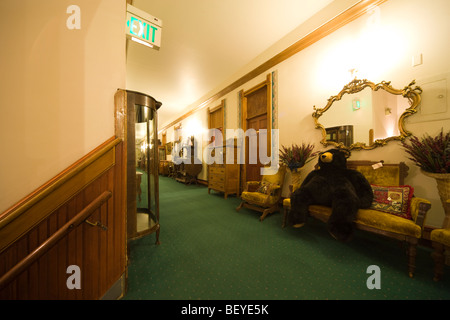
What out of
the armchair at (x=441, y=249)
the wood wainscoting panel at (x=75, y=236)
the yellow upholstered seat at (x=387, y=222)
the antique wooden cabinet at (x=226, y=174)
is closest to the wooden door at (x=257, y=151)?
the antique wooden cabinet at (x=226, y=174)

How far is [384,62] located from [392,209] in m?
2.11

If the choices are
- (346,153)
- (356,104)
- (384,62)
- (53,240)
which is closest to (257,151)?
(346,153)

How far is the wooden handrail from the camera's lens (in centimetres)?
89

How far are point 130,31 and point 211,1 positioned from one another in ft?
5.54

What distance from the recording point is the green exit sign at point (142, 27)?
2.10 m

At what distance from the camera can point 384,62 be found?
2.40 m

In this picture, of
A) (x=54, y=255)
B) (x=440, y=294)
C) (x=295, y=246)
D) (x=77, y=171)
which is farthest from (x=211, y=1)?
(x=440, y=294)

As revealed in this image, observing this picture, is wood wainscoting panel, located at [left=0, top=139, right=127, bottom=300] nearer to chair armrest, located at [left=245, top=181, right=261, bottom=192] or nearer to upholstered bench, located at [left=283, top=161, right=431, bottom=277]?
upholstered bench, located at [left=283, top=161, right=431, bottom=277]

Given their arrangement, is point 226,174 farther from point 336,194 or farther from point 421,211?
point 421,211

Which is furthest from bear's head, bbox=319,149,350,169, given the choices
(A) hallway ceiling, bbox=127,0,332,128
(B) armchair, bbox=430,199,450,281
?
(A) hallway ceiling, bbox=127,0,332,128

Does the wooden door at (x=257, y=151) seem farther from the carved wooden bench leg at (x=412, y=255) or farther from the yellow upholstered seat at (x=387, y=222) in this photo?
the carved wooden bench leg at (x=412, y=255)
